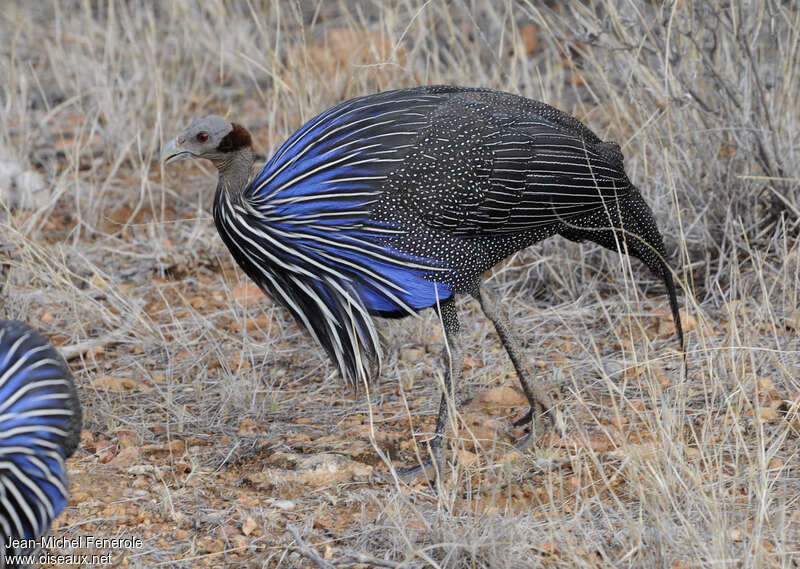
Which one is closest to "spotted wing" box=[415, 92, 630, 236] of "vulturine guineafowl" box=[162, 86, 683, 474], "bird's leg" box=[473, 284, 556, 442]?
"vulturine guineafowl" box=[162, 86, 683, 474]

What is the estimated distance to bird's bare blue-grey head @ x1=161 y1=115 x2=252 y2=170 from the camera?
283 centimetres

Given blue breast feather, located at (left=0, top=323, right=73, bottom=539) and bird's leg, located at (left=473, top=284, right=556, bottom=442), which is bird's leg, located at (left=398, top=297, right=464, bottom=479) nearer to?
bird's leg, located at (left=473, top=284, right=556, bottom=442)

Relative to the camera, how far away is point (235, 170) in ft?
9.29

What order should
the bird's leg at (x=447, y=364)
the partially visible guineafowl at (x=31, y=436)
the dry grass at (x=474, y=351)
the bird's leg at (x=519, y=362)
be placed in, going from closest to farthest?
1. the partially visible guineafowl at (x=31, y=436)
2. the dry grass at (x=474, y=351)
3. the bird's leg at (x=447, y=364)
4. the bird's leg at (x=519, y=362)

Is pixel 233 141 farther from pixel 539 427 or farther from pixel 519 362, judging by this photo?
pixel 539 427

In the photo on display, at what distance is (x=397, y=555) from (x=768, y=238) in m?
1.91

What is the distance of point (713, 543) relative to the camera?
6.64 feet

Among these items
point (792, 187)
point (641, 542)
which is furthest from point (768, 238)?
point (641, 542)

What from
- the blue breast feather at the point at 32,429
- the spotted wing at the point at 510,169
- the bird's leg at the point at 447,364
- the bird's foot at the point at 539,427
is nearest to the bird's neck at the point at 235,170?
the spotted wing at the point at 510,169

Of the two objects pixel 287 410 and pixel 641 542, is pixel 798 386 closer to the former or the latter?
pixel 641 542

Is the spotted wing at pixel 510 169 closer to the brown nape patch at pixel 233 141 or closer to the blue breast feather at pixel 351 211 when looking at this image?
the blue breast feather at pixel 351 211

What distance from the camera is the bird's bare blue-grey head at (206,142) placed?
9.27ft

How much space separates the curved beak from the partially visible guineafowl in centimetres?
72

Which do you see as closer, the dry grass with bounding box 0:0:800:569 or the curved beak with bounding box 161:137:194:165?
the dry grass with bounding box 0:0:800:569
